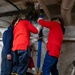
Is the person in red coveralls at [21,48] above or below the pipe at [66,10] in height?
below

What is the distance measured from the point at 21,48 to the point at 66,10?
0.83 metres

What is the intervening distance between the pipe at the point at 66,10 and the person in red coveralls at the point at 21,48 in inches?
20.2

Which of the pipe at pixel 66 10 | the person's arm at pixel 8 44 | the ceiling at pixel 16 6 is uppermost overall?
the ceiling at pixel 16 6

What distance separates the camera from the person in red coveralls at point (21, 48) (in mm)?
2648

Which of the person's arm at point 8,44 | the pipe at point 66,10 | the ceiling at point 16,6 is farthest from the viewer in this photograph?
the ceiling at point 16,6

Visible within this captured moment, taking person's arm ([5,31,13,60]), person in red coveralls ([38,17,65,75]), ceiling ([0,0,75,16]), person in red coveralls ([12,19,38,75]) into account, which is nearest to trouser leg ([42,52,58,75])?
person in red coveralls ([38,17,65,75])

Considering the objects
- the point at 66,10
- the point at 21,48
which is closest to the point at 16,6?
the point at 21,48

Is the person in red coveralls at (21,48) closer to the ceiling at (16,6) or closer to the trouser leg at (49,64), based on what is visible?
the trouser leg at (49,64)

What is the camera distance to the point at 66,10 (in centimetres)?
260

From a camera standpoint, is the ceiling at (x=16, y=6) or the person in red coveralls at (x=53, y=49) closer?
the person in red coveralls at (x=53, y=49)

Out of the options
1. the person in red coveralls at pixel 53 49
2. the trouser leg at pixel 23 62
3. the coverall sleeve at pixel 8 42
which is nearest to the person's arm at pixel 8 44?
the coverall sleeve at pixel 8 42

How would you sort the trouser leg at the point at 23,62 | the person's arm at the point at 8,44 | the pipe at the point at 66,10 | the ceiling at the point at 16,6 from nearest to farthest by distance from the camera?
the pipe at the point at 66,10 < the trouser leg at the point at 23,62 < the person's arm at the point at 8,44 < the ceiling at the point at 16,6

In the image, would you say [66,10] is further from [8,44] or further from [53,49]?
[8,44]

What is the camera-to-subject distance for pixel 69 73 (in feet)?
10.4
